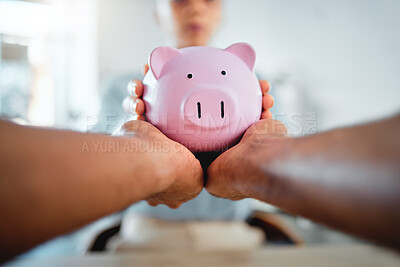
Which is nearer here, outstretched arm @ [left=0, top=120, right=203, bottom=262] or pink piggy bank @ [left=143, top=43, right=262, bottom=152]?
outstretched arm @ [left=0, top=120, right=203, bottom=262]

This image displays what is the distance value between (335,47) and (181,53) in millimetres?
1868

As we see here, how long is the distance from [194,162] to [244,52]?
0.88 feet

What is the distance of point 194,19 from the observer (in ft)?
3.33

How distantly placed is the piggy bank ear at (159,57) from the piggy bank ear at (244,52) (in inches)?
4.9

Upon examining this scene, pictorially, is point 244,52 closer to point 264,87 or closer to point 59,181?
point 264,87

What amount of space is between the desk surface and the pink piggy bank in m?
0.35

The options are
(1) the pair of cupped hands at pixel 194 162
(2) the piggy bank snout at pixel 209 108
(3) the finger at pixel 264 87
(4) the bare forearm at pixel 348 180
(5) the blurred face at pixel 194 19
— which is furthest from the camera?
(5) the blurred face at pixel 194 19

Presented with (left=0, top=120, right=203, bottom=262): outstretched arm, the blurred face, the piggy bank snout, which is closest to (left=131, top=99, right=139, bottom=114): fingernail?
the piggy bank snout

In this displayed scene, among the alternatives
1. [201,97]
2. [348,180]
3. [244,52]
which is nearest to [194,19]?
[244,52]

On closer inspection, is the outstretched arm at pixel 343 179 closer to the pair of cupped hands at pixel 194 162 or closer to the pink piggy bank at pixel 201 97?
the pair of cupped hands at pixel 194 162

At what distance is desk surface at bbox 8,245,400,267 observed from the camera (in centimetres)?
76

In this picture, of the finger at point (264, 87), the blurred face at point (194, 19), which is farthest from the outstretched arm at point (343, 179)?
the blurred face at point (194, 19)

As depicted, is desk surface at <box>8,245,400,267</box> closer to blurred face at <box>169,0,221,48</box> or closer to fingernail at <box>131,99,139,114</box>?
fingernail at <box>131,99,139,114</box>

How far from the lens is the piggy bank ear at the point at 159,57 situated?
0.60 metres
